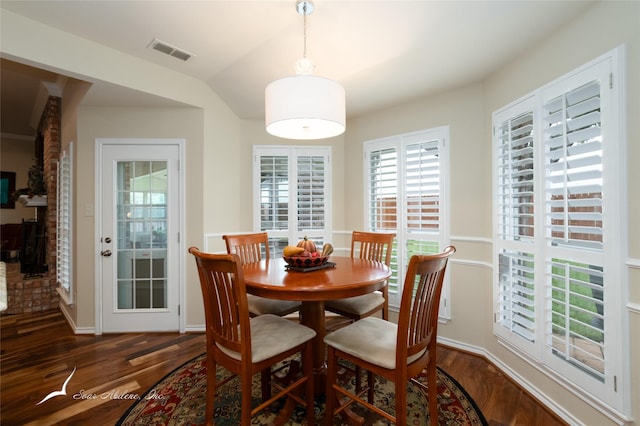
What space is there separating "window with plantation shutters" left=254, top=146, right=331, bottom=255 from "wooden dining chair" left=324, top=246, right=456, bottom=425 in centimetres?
196

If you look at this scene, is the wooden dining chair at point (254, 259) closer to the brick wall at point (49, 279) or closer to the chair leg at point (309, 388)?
the chair leg at point (309, 388)

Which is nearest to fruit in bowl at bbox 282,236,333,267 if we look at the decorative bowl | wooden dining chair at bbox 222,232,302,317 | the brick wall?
the decorative bowl

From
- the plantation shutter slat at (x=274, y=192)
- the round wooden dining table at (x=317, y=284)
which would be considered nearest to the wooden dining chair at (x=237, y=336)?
the round wooden dining table at (x=317, y=284)

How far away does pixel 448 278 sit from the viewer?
2.79 m

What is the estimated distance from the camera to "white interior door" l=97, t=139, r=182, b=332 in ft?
10.0

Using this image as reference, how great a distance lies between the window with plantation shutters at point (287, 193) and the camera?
3492 millimetres

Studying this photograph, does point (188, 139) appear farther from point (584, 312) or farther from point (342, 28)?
point (584, 312)

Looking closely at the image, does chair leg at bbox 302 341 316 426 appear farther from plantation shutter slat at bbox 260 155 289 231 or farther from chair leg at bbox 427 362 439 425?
plantation shutter slat at bbox 260 155 289 231

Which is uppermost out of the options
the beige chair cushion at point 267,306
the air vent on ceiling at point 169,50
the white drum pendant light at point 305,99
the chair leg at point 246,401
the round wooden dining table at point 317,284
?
the air vent on ceiling at point 169,50

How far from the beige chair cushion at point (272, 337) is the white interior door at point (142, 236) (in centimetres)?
179

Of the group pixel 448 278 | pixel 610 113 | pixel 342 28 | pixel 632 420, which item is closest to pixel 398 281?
pixel 448 278

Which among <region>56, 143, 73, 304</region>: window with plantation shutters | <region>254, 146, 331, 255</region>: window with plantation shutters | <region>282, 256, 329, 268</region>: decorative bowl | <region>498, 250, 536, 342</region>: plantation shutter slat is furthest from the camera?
<region>254, 146, 331, 255</region>: window with plantation shutters

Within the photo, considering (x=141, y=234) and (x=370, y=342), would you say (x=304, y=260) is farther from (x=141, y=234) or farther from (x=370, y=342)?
(x=141, y=234)

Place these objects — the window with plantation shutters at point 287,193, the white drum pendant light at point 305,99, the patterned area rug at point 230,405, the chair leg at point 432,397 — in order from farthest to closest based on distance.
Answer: the window with plantation shutters at point 287,193, the patterned area rug at point 230,405, the white drum pendant light at point 305,99, the chair leg at point 432,397
